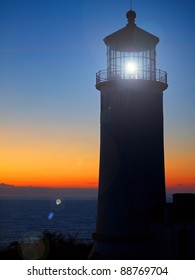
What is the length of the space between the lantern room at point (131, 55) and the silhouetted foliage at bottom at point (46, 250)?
9.24 meters

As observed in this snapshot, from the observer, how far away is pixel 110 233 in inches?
947

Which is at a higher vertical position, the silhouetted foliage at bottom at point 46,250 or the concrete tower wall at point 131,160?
the concrete tower wall at point 131,160

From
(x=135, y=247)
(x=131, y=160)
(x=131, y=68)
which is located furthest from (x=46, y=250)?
(x=131, y=68)

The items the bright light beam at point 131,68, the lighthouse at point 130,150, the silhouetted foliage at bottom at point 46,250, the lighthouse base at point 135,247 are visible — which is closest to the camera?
the lighthouse base at point 135,247

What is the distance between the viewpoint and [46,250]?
27.5m

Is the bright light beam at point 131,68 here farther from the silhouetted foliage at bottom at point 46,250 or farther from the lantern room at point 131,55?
the silhouetted foliage at bottom at point 46,250

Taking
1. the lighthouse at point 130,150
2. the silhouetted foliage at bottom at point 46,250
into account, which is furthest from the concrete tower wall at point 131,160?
the silhouetted foliage at bottom at point 46,250

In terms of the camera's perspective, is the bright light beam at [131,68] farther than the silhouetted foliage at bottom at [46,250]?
No

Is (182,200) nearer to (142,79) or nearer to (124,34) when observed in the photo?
(142,79)

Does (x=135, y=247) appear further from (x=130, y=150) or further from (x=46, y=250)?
(x=46, y=250)

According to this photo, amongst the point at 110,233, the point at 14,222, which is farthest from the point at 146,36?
the point at 14,222

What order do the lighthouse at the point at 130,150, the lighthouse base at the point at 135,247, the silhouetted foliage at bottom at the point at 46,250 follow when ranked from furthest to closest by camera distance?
the silhouetted foliage at bottom at the point at 46,250 < the lighthouse at the point at 130,150 < the lighthouse base at the point at 135,247

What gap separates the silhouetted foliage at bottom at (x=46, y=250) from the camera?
26.4 meters
